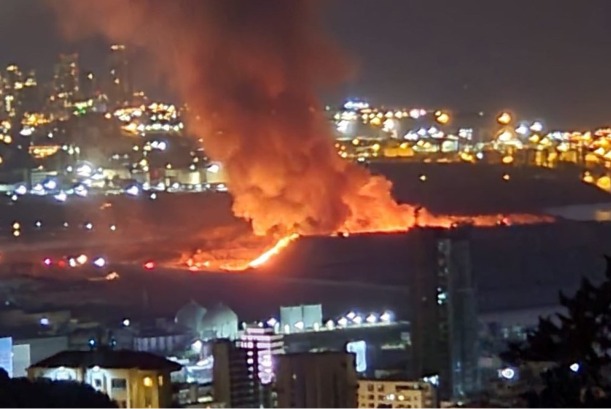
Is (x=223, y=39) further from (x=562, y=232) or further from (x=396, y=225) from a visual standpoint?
(x=562, y=232)

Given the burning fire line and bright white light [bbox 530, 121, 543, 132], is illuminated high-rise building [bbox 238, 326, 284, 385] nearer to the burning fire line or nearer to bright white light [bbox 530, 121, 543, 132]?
the burning fire line

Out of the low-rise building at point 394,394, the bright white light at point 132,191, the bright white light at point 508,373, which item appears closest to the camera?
the bright white light at point 508,373

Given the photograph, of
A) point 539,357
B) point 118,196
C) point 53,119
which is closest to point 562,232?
point 118,196

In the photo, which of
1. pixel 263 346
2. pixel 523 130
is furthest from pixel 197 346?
pixel 523 130

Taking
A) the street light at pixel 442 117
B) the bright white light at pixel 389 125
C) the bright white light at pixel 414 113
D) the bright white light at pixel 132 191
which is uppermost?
the street light at pixel 442 117

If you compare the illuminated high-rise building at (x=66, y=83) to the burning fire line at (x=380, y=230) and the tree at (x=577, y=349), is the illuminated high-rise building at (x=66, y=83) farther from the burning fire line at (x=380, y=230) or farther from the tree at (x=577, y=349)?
the tree at (x=577, y=349)

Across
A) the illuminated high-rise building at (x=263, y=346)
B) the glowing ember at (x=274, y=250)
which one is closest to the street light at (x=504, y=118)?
the glowing ember at (x=274, y=250)
